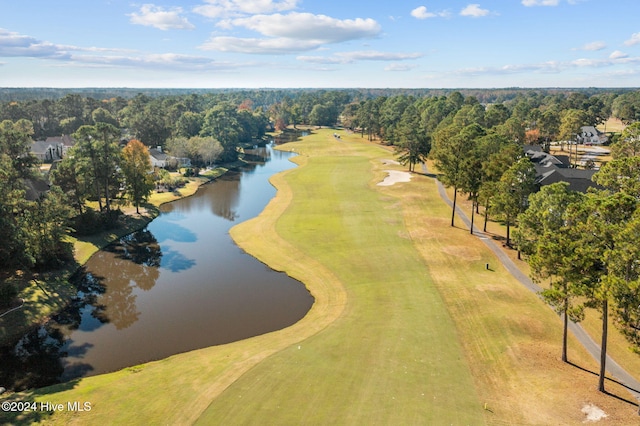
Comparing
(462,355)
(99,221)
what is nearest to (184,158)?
(99,221)

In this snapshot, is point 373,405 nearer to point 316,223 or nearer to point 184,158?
point 316,223

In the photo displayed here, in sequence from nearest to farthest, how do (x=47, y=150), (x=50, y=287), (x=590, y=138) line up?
1. (x=50, y=287)
2. (x=47, y=150)
3. (x=590, y=138)

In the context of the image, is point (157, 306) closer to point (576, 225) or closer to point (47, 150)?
point (576, 225)

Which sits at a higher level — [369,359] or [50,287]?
[369,359]

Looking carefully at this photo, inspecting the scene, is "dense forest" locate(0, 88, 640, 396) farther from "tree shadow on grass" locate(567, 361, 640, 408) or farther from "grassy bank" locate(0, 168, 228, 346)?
"tree shadow on grass" locate(567, 361, 640, 408)

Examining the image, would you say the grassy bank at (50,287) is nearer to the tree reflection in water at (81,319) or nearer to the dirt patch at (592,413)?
the tree reflection in water at (81,319)

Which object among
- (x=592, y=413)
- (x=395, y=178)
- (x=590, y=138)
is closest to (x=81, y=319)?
(x=592, y=413)
